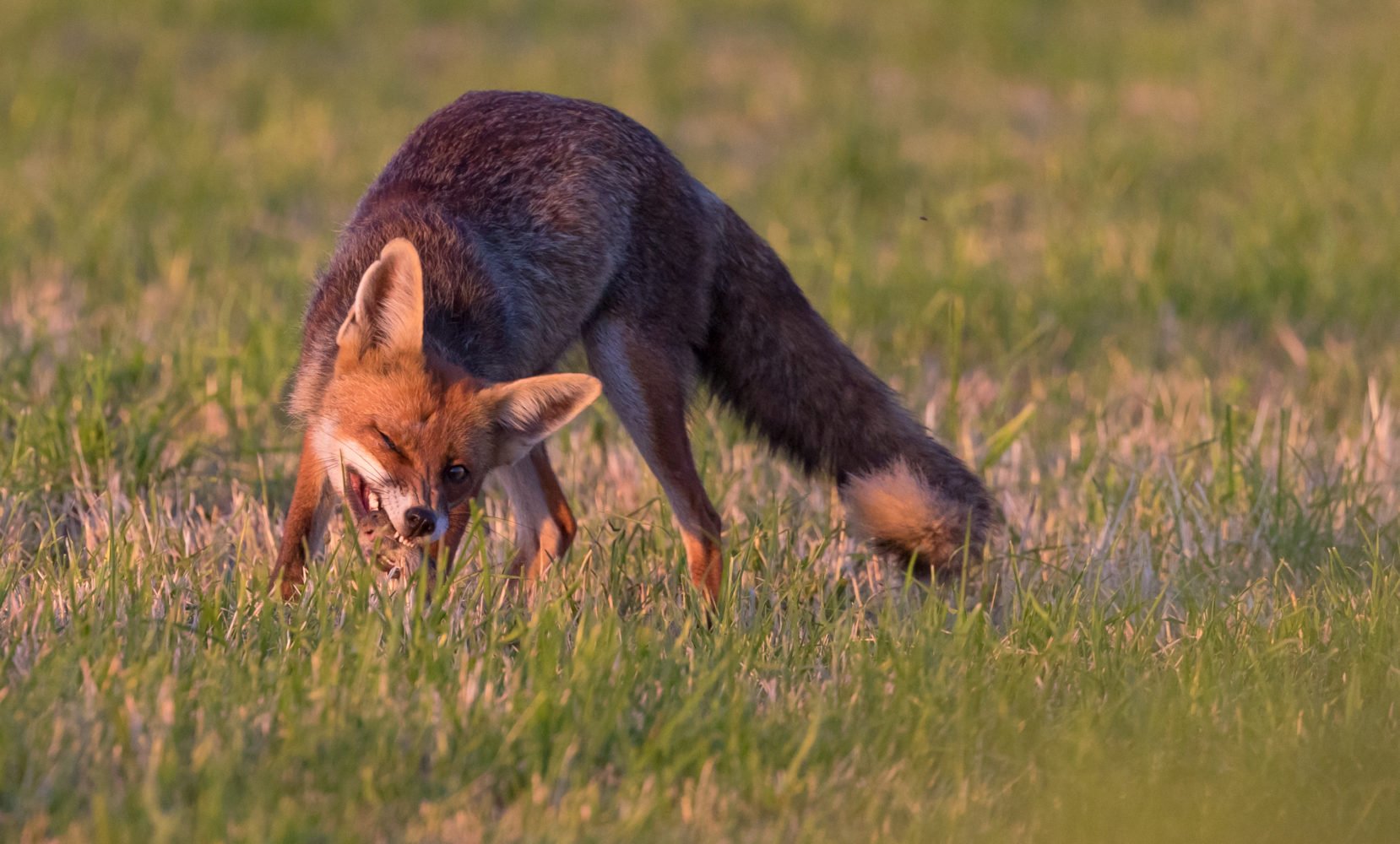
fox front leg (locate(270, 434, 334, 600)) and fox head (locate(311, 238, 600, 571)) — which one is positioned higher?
fox head (locate(311, 238, 600, 571))

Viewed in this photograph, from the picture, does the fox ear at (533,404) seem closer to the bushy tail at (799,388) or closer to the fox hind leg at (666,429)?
the fox hind leg at (666,429)

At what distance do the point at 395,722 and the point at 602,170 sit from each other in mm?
2080

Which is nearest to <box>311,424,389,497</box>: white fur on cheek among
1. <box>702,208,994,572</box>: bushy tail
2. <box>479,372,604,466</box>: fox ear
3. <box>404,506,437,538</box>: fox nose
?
<box>404,506,437,538</box>: fox nose

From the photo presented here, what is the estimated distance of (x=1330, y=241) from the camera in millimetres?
7961

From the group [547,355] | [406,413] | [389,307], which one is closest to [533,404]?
[406,413]

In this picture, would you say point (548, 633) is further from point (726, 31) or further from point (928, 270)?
point (726, 31)

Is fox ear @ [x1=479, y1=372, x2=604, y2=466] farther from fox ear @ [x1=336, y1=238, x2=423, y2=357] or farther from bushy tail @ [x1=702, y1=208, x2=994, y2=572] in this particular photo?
bushy tail @ [x1=702, y1=208, x2=994, y2=572]

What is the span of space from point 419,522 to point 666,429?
2.98 ft

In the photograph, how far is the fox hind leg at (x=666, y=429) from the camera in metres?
4.31

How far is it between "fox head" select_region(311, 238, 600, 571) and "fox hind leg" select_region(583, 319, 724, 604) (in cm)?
42

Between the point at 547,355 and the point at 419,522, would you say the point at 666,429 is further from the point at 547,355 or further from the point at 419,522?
the point at 419,522

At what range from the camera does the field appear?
2953 mm

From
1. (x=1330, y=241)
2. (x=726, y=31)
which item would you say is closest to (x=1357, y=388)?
(x=1330, y=241)

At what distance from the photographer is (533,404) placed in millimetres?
3896
